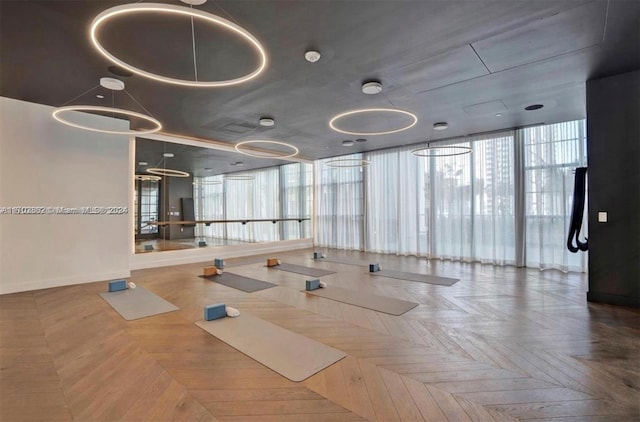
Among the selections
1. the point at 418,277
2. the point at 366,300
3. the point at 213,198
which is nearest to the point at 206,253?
the point at 213,198

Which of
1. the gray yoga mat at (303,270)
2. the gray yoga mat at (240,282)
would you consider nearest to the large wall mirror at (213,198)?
the gray yoga mat at (240,282)

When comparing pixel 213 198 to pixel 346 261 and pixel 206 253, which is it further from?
pixel 346 261

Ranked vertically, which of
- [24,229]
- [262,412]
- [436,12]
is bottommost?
[262,412]

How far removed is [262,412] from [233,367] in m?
0.64

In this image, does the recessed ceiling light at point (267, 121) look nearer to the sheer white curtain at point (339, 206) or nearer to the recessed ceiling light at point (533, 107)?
the sheer white curtain at point (339, 206)

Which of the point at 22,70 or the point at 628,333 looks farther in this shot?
the point at 22,70

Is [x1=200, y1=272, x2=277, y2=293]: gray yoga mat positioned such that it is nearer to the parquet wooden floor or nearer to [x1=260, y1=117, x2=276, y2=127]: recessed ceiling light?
the parquet wooden floor

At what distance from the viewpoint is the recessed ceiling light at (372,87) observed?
408 cm

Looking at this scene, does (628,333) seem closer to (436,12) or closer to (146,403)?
(436,12)

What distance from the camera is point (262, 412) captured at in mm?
1867

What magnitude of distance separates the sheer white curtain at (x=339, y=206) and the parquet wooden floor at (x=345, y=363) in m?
5.15

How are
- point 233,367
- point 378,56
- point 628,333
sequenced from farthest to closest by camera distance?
point 378,56 → point 628,333 → point 233,367

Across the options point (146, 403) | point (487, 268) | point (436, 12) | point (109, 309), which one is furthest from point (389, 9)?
point (487, 268)

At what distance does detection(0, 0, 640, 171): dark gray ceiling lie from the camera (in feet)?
8.79
